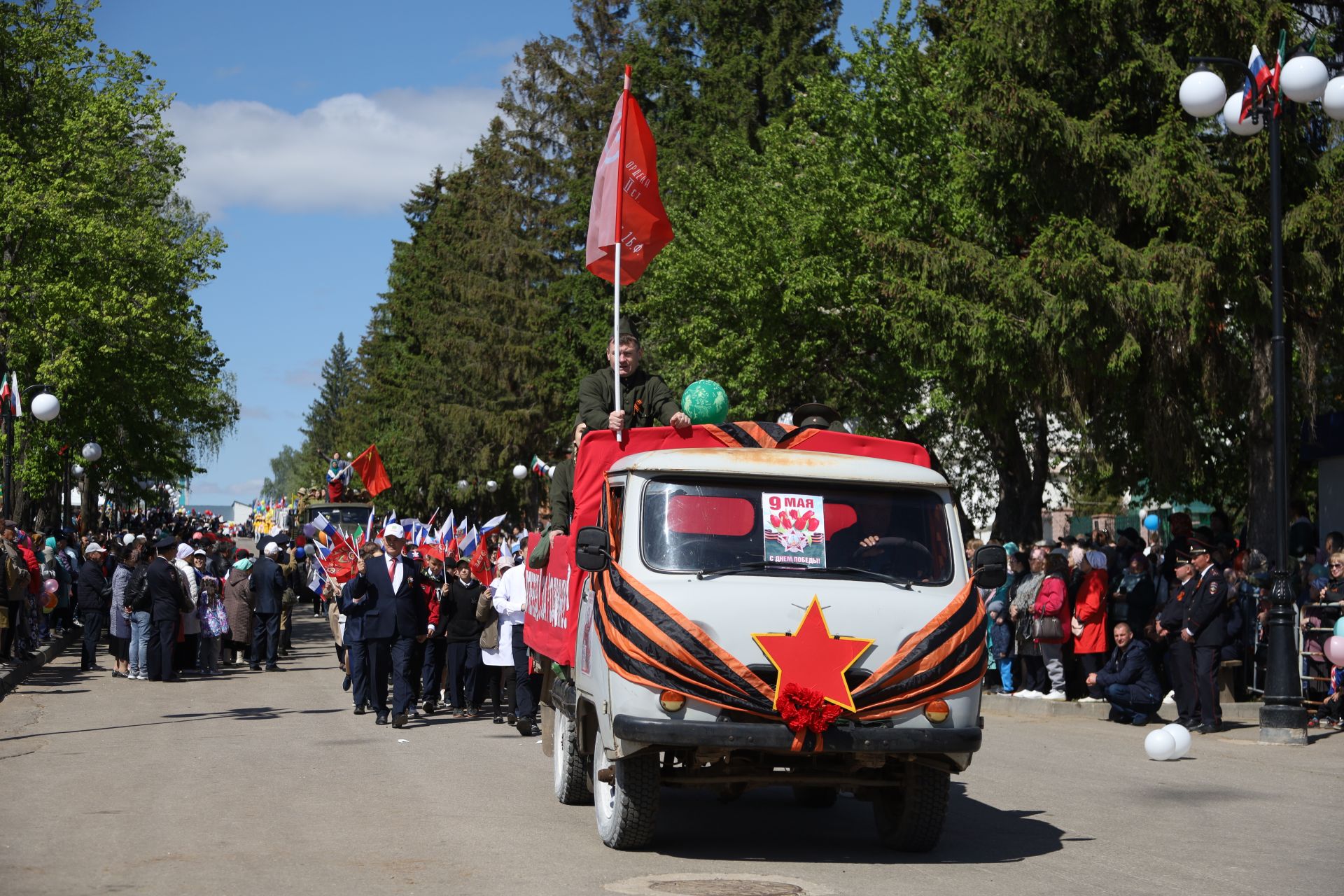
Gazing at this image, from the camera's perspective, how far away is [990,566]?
29.6ft

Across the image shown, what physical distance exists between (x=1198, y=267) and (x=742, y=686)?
1427cm

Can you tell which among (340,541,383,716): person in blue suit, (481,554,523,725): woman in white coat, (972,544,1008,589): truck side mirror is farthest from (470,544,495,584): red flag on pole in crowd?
(972,544,1008,589): truck side mirror

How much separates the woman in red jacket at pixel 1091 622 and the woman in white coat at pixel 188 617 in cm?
1307

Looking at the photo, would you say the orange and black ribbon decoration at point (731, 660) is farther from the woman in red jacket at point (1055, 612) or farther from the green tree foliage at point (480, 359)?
the green tree foliage at point (480, 359)

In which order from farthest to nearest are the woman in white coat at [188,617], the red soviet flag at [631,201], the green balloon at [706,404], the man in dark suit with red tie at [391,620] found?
the woman in white coat at [188,617] → the man in dark suit with red tie at [391,620] → the red soviet flag at [631,201] → the green balloon at [706,404]

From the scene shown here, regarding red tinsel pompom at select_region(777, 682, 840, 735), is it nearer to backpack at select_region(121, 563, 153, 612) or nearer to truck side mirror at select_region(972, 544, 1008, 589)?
truck side mirror at select_region(972, 544, 1008, 589)

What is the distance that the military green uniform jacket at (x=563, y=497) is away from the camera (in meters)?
11.3

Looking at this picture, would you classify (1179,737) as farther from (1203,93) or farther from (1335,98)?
(1335,98)

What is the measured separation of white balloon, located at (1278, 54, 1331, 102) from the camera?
49.7 ft

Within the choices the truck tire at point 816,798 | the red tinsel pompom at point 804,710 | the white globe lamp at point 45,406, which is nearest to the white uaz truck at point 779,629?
the red tinsel pompom at point 804,710

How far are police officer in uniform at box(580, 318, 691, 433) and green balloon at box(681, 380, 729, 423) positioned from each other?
1.57ft

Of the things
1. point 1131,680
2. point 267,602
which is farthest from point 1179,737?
point 267,602

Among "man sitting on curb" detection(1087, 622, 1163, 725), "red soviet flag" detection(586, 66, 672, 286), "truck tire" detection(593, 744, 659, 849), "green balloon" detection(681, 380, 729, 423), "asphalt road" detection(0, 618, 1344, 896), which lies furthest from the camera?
"man sitting on curb" detection(1087, 622, 1163, 725)

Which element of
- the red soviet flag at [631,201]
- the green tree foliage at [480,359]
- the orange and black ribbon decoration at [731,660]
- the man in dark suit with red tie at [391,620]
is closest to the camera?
the orange and black ribbon decoration at [731,660]
